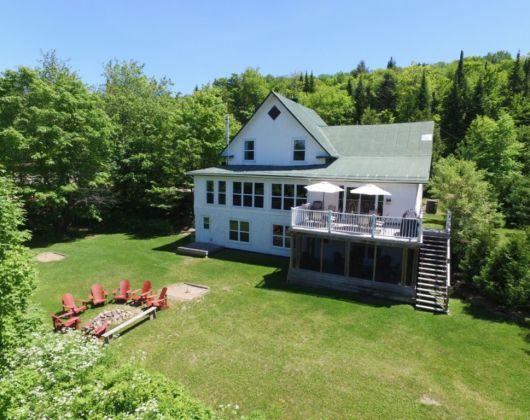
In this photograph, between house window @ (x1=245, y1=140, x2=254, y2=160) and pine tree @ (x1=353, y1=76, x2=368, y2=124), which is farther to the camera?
pine tree @ (x1=353, y1=76, x2=368, y2=124)

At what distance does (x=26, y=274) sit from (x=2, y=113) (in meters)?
22.5

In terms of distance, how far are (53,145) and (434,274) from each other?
27.2 m

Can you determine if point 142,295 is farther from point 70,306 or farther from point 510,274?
point 510,274

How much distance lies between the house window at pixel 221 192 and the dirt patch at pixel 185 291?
7.78 m

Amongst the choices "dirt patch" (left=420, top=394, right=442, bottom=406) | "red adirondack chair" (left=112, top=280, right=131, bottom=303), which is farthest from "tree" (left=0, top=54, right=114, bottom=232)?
"dirt patch" (left=420, top=394, right=442, bottom=406)

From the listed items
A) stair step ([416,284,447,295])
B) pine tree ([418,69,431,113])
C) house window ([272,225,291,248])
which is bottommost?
stair step ([416,284,447,295])


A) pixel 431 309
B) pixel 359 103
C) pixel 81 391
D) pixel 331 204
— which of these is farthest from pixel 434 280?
pixel 359 103

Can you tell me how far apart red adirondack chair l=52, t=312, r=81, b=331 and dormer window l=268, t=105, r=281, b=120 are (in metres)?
16.4

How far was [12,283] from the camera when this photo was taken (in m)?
8.72

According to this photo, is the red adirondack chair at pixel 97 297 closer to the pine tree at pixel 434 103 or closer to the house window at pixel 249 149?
the house window at pixel 249 149

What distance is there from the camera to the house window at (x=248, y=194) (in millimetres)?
21156

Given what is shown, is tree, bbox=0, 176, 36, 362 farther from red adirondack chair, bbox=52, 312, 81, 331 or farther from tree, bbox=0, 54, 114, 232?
tree, bbox=0, 54, 114, 232

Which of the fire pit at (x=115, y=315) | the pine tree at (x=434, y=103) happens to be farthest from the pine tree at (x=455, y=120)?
the fire pit at (x=115, y=315)

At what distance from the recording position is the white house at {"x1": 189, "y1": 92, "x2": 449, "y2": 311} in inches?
604
